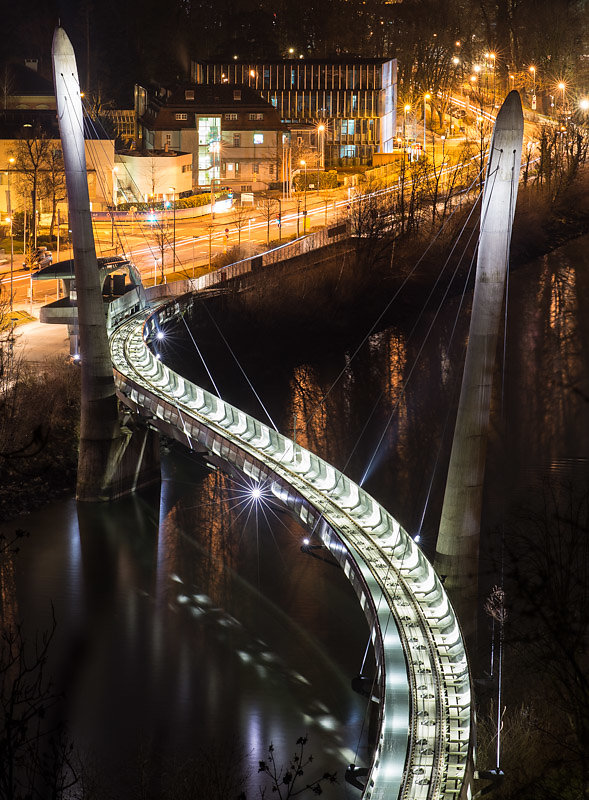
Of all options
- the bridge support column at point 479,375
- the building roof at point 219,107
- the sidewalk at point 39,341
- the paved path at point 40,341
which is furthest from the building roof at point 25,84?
the bridge support column at point 479,375

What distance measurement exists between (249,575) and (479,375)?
305 inches

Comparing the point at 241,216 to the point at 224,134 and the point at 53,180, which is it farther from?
the point at 53,180

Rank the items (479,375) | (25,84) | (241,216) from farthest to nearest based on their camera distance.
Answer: (25,84)
(241,216)
(479,375)

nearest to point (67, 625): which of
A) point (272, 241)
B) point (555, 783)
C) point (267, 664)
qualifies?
point (267, 664)

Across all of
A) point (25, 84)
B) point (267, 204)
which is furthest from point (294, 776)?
point (25, 84)

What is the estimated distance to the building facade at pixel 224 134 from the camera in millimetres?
69125

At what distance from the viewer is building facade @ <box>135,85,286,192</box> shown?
69.1 meters

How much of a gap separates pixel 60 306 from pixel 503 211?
56.3 ft

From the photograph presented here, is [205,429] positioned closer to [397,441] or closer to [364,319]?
[397,441]

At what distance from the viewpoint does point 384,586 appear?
18641 mm

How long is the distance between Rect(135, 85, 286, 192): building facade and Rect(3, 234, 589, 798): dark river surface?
28.3 metres

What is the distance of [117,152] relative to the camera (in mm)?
64875

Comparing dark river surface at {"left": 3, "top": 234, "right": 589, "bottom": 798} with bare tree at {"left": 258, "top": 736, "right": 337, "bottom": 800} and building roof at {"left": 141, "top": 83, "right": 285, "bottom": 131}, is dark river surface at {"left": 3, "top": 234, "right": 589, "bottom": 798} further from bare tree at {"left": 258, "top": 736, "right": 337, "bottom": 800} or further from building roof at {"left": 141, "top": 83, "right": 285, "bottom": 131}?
building roof at {"left": 141, "top": 83, "right": 285, "bottom": 131}

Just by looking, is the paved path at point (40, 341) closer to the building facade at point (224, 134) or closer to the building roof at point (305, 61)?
the building facade at point (224, 134)
